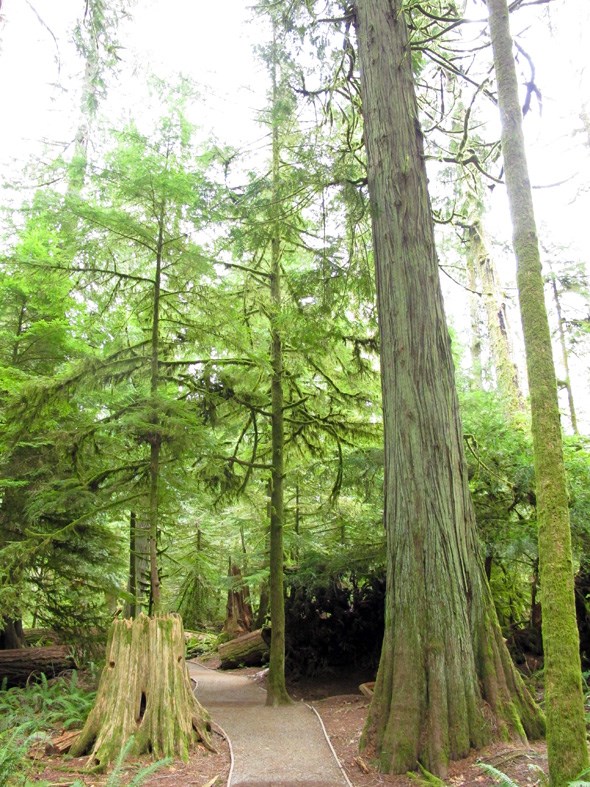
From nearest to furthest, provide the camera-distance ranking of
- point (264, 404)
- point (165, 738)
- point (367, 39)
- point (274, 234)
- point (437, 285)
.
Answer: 1. point (165, 738)
2. point (437, 285)
3. point (367, 39)
4. point (274, 234)
5. point (264, 404)

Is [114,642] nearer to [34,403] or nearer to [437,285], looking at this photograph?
[34,403]

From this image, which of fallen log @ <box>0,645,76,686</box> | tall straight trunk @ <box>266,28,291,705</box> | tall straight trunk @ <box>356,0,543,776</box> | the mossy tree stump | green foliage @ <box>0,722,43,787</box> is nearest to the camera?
green foliage @ <box>0,722,43,787</box>

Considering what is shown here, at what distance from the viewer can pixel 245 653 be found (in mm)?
12656

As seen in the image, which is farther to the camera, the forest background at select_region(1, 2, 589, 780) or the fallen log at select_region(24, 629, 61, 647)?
the fallen log at select_region(24, 629, 61, 647)

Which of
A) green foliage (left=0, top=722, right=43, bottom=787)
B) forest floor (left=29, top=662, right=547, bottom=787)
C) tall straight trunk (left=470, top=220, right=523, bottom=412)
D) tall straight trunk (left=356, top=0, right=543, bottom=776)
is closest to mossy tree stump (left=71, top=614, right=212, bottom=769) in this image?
forest floor (left=29, top=662, right=547, bottom=787)

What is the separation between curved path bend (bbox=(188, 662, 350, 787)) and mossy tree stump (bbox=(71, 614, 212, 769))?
550 mm

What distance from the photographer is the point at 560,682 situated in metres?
3.49

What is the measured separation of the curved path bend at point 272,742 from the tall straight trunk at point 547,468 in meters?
1.97

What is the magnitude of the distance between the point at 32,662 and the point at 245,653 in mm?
5210

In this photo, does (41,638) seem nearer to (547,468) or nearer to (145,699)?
(145,699)

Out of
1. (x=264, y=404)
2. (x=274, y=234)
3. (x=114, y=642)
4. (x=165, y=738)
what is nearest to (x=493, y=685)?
(x=165, y=738)

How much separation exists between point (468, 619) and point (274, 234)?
19.3 ft

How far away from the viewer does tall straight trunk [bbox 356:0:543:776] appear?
4840 millimetres

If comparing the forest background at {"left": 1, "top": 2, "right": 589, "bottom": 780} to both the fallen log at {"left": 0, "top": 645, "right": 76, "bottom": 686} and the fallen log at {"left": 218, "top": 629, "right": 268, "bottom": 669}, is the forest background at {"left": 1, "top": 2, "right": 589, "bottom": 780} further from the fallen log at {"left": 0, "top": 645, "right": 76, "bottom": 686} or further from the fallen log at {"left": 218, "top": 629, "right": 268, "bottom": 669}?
the fallen log at {"left": 218, "top": 629, "right": 268, "bottom": 669}
